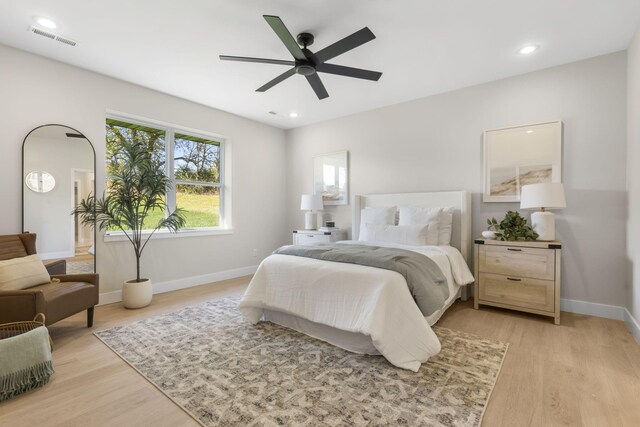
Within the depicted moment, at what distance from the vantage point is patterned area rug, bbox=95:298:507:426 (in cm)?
157

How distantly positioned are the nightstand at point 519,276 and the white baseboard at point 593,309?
52 centimetres

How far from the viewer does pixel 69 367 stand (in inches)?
81.5

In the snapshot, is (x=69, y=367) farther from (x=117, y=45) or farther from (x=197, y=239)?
(x=117, y=45)

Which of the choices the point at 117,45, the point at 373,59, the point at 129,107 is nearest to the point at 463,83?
the point at 373,59

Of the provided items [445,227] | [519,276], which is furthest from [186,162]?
[519,276]

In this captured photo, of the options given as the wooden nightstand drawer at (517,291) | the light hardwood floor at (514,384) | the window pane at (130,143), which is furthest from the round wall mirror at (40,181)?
the wooden nightstand drawer at (517,291)

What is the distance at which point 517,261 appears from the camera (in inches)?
118

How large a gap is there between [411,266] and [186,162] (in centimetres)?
374

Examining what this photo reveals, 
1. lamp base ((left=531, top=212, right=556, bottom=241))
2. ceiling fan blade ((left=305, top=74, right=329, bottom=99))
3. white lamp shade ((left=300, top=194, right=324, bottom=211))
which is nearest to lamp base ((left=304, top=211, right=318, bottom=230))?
white lamp shade ((left=300, top=194, right=324, bottom=211))

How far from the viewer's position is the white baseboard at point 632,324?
245 centimetres

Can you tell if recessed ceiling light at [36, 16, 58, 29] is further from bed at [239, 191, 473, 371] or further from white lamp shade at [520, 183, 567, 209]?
white lamp shade at [520, 183, 567, 209]

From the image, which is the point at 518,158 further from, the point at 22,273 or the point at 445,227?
the point at 22,273

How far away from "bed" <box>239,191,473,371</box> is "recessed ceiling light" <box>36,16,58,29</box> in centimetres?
283

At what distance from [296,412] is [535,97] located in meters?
3.98
